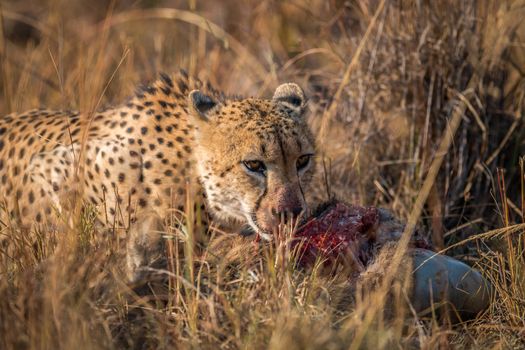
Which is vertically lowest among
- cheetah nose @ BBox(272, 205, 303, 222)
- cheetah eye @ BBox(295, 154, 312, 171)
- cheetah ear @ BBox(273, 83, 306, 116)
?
cheetah nose @ BBox(272, 205, 303, 222)

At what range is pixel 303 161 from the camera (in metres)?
3.35

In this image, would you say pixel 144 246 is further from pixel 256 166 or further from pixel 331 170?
pixel 331 170

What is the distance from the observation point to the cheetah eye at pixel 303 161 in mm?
3330

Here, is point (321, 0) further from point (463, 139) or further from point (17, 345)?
point (17, 345)

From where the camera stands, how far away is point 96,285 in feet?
9.04

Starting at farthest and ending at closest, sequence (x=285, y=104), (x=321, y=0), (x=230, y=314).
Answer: (x=321, y=0) < (x=285, y=104) < (x=230, y=314)

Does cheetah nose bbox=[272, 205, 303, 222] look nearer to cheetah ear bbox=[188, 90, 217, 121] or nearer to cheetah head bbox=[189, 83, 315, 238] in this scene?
cheetah head bbox=[189, 83, 315, 238]

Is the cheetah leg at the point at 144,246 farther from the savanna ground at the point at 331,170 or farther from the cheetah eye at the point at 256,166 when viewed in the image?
the cheetah eye at the point at 256,166

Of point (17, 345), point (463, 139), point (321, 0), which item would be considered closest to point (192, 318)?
point (17, 345)

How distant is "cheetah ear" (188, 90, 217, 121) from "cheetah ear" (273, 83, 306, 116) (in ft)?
1.02

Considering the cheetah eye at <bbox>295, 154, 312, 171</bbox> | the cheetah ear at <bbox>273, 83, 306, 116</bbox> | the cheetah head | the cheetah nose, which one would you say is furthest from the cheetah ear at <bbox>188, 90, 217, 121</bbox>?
the cheetah nose

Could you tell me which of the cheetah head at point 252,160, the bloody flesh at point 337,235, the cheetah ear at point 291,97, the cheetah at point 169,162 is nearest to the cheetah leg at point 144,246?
the cheetah at point 169,162

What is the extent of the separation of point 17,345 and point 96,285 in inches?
15.9

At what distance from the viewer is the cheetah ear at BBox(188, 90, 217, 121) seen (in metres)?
3.37
